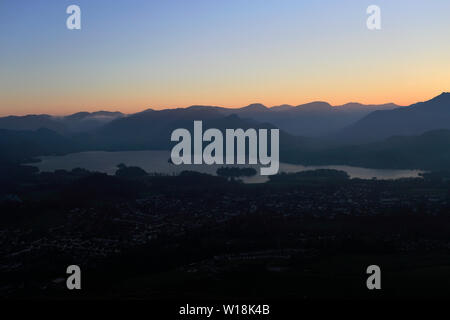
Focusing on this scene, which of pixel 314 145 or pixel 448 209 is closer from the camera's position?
pixel 448 209

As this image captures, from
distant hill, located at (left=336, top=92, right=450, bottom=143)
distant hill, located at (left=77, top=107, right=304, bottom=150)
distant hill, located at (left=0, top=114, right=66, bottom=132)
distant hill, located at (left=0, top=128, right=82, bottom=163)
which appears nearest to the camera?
distant hill, located at (left=0, top=128, right=82, bottom=163)

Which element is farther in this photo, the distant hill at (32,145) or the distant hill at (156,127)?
the distant hill at (156,127)

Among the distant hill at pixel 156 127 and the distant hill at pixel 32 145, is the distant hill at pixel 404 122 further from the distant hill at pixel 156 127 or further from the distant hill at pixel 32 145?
the distant hill at pixel 32 145

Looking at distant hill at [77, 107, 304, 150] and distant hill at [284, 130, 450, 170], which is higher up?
distant hill at [77, 107, 304, 150]

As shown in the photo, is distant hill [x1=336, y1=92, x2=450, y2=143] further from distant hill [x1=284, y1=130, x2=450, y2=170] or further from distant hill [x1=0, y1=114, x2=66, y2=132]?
distant hill [x1=0, y1=114, x2=66, y2=132]

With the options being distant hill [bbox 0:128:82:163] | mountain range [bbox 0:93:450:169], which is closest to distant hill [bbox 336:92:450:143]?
mountain range [bbox 0:93:450:169]

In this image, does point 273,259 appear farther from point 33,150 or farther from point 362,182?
point 33,150

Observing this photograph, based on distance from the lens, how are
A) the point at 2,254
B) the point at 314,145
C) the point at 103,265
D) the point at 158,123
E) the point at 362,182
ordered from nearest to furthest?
the point at 103,265 → the point at 2,254 → the point at 362,182 → the point at 314,145 → the point at 158,123

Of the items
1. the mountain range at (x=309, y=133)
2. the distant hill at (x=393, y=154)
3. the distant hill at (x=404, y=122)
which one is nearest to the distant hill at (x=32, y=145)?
the mountain range at (x=309, y=133)
